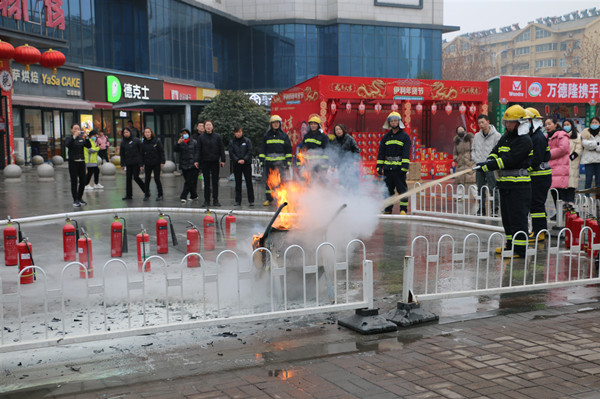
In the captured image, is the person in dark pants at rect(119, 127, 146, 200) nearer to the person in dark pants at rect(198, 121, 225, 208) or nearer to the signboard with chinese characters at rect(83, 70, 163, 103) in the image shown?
the person in dark pants at rect(198, 121, 225, 208)

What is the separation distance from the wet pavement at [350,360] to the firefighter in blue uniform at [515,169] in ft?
6.46

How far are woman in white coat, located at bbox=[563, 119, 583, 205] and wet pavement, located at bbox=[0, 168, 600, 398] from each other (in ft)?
21.4

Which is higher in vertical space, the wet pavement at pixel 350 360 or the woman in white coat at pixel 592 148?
the woman in white coat at pixel 592 148

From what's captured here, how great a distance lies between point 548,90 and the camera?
74.8ft

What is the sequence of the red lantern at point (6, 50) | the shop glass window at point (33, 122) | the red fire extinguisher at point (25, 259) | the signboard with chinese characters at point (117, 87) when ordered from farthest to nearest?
the signboard with chinese characters at point (117, 87), the shop glass window at point (33, 122), the red lantern at point (6, 50), the red fire extinguisher at point (25, 259)

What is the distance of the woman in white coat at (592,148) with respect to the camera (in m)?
13.7

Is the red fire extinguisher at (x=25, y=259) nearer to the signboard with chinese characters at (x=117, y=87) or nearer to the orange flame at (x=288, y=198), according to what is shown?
the orange flame at (x=288, y=198)

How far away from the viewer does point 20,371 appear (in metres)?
4.64

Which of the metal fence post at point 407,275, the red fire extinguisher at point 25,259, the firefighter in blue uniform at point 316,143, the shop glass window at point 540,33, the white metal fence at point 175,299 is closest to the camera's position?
the white metal fence at point 175,299

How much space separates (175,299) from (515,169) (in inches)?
205

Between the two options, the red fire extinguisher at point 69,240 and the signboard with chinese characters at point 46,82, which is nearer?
the red fire extinguisher at point 69,240

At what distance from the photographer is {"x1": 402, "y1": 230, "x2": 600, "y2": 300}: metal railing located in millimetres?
6238

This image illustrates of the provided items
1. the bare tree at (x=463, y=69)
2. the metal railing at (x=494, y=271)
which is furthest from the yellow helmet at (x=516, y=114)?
the bare tree at (x=463, y=69)

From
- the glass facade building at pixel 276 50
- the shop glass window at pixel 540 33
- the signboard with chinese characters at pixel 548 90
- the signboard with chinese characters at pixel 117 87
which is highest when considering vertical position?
the shop glass window at pixel 540 33
